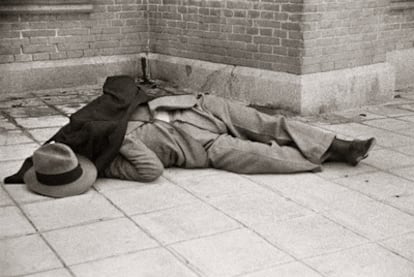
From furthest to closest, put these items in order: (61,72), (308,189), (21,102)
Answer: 1. (61,72)
2. (21,102)
3. (308,189)

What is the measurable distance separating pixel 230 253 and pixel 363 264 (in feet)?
2.33

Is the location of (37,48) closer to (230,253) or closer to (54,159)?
(54,159)

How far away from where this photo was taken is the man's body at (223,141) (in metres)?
4.75

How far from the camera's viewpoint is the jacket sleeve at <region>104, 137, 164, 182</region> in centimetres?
453

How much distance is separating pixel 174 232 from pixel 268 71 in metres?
3.64

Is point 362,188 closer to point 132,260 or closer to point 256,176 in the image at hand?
point 256,176

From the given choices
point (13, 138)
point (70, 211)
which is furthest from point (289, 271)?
point (13, 138)

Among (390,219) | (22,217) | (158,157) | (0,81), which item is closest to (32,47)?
(0,81)

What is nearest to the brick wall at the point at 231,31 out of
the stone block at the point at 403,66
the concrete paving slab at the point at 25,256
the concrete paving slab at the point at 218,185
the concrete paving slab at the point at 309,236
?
the stone block at the point at 403,66

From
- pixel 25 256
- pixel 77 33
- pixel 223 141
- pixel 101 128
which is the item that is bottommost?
pixel 25 256

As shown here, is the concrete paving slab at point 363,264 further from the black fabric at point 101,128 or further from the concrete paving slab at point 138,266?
the black fabric at point 101,128

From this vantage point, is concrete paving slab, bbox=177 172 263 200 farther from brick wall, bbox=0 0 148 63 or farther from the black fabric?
brick wall, bbox=0 0 148 63

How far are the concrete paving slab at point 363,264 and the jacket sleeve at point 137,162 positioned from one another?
1.53 meters

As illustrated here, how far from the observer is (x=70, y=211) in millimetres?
4152
